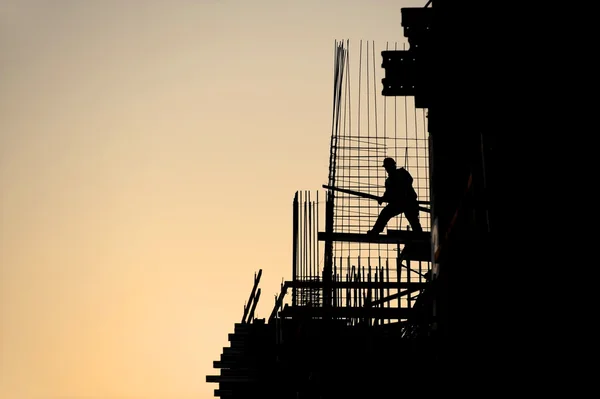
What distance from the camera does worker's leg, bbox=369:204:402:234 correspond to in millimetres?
20891

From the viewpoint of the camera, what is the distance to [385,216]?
21078 mm

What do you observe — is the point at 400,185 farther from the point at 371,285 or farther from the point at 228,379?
the point at 228,379

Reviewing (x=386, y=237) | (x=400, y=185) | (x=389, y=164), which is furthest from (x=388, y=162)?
(x=386, y=237)

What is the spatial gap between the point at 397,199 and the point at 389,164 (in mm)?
1139

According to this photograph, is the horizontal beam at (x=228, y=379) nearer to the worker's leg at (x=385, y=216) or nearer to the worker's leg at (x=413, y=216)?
the worker's leg at (x=385, y=216)

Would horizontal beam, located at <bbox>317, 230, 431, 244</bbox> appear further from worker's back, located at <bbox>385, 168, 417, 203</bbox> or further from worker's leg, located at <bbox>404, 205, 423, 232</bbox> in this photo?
worker's back, located at <bbox>385, 168, 417, 203</bbox>

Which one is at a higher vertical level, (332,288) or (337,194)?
(337,194)

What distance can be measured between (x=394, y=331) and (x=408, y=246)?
6.58ft

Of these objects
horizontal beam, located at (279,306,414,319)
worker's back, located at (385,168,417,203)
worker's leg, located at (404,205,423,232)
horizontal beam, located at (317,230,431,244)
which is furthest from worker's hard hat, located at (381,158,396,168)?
horizontal beam, located at (279,306,414,319)

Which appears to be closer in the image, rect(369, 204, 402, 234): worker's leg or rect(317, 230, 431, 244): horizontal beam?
rect(317, 230, 431, 244): horizontal beam
